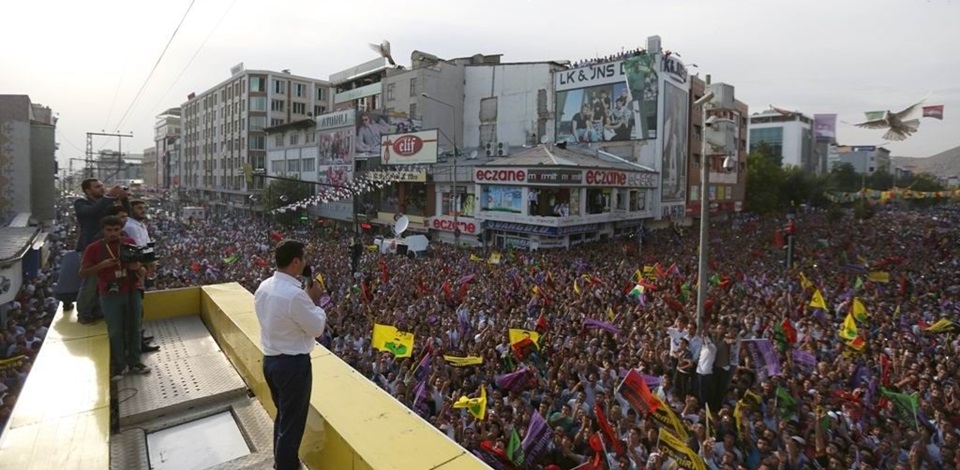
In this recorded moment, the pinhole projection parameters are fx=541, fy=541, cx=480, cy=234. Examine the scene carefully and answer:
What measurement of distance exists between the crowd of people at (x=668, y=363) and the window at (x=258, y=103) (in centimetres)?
5352

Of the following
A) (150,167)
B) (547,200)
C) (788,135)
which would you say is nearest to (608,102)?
(547,200)

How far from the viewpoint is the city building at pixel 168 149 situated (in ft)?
333

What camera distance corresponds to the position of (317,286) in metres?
3.40

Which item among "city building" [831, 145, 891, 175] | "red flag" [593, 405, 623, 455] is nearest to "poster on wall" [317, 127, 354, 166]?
"red flag" [593, 405, 623, 455]

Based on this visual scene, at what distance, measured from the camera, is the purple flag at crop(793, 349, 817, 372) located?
9234 mm

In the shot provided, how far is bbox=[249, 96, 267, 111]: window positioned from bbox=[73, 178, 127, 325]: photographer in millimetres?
67621

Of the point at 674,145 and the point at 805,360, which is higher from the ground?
the point at 674,145

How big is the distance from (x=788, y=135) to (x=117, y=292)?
430 feet

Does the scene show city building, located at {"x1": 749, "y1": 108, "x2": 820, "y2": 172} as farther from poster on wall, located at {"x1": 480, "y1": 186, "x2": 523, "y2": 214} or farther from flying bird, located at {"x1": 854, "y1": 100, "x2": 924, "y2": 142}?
flying bird, located at {"x1": 854, "y1": 100, "x2": 924, "y2": 142}

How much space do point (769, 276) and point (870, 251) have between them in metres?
12.8

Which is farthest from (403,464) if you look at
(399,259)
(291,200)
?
(291,200)

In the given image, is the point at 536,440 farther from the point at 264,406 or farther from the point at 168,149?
the point at 168,149

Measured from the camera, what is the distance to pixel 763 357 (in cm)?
871

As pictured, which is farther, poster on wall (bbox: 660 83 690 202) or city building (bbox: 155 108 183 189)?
city building (bbox: 155 108 183 189)
